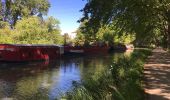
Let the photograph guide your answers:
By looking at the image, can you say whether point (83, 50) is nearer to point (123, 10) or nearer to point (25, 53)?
point (25, 53)

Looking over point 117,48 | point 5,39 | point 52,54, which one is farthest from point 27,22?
point 117,48

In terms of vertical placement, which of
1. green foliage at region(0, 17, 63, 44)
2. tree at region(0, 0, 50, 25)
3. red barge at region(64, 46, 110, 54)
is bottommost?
red barge at region(64, 46, 110, 54)

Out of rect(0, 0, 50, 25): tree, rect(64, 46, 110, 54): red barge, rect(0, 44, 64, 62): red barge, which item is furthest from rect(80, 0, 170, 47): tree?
rect(0, 0, 50, 25): tree

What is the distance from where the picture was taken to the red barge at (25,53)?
44.8 meters

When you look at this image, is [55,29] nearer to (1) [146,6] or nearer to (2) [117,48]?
(2) [117,48]

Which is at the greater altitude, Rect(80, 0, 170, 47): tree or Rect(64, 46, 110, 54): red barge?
Rect(80, 0, 170, 47): tree

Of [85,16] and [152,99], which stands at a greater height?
[85,16]

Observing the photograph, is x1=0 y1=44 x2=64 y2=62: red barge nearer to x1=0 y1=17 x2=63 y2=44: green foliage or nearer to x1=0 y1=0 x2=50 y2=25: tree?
x1=0 y1=17 x2=63 y2=44: green foliage

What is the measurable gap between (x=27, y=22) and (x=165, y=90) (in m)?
59.8

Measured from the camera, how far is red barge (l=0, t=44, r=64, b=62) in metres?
44.8

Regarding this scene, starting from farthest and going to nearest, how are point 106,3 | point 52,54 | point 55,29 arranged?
point 55,29 → point 52,54 → point 106,3

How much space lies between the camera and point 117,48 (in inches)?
4304

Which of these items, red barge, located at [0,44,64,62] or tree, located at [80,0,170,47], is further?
red barge, located at [0,44,64,62]

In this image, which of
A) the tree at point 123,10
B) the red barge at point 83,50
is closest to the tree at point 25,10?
the red barge at point 83,50
